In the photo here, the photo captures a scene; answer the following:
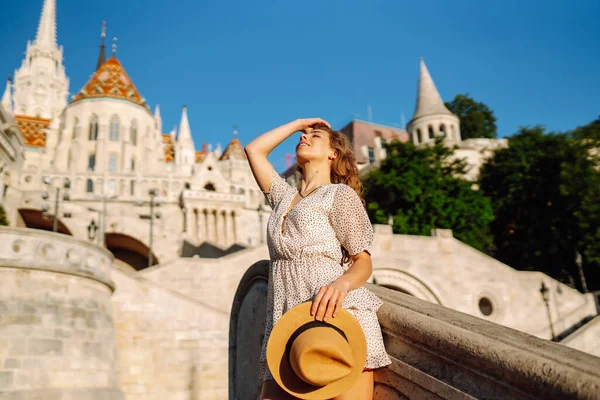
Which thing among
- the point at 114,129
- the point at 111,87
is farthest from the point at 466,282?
the point at 111,87

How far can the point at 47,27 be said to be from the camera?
7838 centimetres

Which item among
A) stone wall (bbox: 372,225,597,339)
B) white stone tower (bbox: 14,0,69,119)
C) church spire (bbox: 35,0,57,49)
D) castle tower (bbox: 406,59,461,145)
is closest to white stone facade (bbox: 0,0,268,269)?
stone wall (bbox: 372,225,597,339)

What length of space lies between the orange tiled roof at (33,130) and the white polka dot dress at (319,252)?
5402cm

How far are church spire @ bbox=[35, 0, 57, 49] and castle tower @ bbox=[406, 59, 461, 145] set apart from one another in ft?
197

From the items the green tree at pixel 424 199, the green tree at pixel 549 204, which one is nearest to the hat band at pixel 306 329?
the green tree at pixel 424 199

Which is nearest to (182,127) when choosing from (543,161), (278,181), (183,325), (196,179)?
(196,179)

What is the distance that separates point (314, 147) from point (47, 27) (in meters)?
89.8

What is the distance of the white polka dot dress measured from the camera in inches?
90.7

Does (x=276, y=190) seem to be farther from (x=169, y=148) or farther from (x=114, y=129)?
(x=169, y=148)

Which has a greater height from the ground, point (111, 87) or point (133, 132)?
point (111, 87)

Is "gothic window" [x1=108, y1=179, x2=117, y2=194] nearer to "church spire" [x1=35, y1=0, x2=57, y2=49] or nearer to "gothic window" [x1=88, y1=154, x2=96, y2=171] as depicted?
"gothic window" [x1=88, y1=154, x2=96, y2=171]

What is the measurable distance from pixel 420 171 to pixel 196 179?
20942 mm

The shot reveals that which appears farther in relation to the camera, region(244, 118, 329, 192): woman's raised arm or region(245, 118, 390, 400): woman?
region(244, 118, 329, 192): woman's raised arm

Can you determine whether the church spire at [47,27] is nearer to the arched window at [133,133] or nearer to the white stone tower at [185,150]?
the white stone tower at [185,150]
